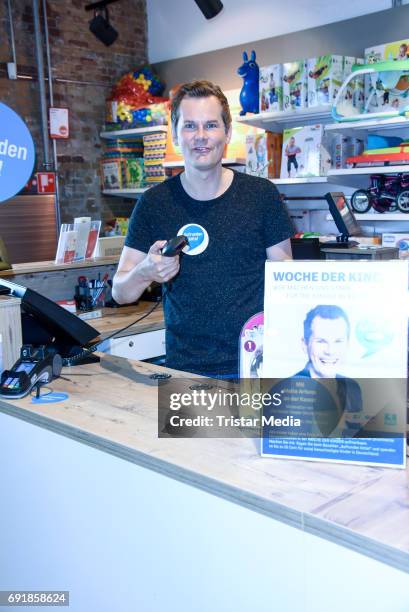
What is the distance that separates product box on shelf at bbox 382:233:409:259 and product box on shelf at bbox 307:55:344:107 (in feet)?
3.23

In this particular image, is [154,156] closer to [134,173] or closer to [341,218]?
[134,173]

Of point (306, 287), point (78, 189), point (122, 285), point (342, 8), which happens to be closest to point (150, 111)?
point (78, 189)

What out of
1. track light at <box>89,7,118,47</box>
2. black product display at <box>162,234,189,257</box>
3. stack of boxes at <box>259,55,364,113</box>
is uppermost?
track light at <box>89,7,118,47</box>

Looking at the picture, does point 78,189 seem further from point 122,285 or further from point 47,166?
point 122,285

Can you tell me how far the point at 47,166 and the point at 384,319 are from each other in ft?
17.3

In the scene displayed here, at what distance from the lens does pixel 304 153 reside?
4523 mm

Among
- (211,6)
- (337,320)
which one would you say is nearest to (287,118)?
(211,6)

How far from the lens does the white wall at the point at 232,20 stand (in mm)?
4879

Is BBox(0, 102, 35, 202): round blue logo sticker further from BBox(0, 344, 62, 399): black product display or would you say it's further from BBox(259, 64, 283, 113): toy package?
BBox(259, 64, 283, 113): toy package

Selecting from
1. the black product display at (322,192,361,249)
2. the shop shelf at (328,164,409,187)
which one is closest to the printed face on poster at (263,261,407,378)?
the black product display at (322,192,361,249)

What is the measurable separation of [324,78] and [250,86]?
688mm

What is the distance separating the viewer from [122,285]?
1.95m

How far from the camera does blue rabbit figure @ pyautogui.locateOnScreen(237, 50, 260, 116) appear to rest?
4.83m

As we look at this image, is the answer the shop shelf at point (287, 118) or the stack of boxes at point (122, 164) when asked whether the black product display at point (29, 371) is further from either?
the stack of boxes at point (122, 164)
